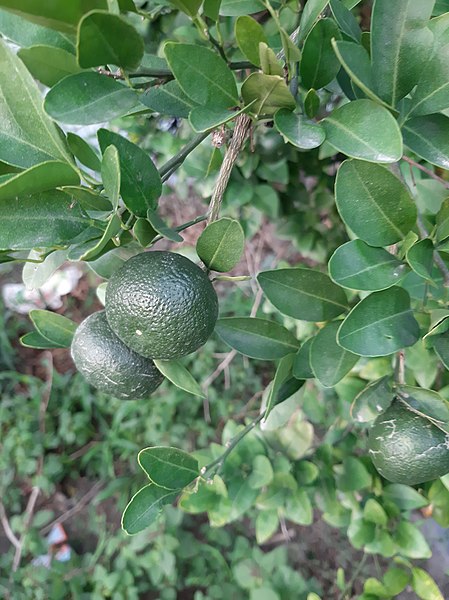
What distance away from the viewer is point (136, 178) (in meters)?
0.52

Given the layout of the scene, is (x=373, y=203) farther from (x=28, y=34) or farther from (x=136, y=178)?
(x=28, y=34)

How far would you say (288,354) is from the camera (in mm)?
741

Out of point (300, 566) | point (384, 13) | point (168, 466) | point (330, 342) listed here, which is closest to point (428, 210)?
point (330, 342)

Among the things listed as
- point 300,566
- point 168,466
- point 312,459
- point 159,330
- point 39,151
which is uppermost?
point 39,151

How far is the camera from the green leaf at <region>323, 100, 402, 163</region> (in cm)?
47

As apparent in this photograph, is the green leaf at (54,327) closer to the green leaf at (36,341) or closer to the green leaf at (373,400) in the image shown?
the green leaf at (36,341)

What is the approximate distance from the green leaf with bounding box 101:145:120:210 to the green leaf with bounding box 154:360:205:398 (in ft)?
0.74

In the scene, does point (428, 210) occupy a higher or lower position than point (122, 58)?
lower

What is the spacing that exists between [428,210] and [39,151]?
0.67 meters

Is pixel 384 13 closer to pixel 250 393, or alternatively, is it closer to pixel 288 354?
pixel 288 354

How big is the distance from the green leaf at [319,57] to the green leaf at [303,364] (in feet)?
1.07

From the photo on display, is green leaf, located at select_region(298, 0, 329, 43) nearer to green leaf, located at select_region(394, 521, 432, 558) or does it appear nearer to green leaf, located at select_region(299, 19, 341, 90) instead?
green leaf, located at select_region(299, 19, 341, 90)

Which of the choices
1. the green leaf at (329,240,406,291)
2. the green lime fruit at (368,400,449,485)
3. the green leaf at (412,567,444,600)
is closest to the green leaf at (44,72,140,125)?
the green leaf at (329,240,406,291)

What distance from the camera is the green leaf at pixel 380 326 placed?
0.60 metres
